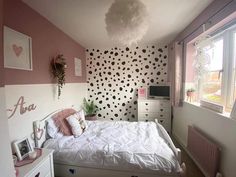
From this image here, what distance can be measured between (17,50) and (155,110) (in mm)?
3128

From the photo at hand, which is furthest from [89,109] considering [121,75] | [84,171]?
[84,171]

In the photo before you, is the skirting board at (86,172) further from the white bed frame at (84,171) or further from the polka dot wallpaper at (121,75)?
→ the polka dot wallpaper at (121,75)

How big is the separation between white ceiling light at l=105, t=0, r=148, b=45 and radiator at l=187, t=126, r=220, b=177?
174 centimetres

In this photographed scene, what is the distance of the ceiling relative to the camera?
5.81ft

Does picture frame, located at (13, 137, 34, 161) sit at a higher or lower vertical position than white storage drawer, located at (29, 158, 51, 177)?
higher

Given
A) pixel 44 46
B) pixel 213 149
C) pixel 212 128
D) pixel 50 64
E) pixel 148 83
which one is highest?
pixel 44 46

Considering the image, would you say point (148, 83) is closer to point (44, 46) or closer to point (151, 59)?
point (151, 59)

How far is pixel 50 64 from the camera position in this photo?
7.50 feet

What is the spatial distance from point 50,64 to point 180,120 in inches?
113

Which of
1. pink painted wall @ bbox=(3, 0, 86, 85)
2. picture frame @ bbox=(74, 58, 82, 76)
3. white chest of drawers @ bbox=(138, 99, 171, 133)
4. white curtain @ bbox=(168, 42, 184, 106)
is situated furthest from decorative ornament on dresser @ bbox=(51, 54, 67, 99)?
white curtain @ bbox=(168, 42, 184, 106)

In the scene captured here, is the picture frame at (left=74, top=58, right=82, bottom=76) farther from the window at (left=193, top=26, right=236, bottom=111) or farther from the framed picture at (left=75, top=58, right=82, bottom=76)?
the window at (left=193, top=26, right=236, bottom=111)

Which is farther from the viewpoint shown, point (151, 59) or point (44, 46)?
point (151, 59)

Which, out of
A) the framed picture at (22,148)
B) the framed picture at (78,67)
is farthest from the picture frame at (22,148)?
the framed picture at (78,67)

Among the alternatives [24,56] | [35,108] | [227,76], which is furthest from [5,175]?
[227,76]
